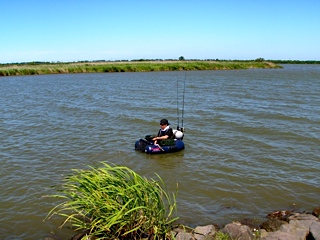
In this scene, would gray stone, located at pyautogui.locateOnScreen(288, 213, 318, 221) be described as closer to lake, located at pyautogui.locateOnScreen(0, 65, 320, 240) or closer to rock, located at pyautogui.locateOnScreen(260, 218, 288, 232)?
rock, located at pyautogui.locateOnScreen(260, 218, 288, 232)

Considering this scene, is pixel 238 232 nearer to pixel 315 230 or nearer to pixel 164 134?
pixel 315 230

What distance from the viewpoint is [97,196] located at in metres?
5.59

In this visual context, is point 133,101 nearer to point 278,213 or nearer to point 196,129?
point 196,129

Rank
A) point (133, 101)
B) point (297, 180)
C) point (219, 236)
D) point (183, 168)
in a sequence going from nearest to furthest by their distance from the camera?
1. point (219, 236)
2. point (297, 180)
3. point (183, 168)
4. point (133, 101)

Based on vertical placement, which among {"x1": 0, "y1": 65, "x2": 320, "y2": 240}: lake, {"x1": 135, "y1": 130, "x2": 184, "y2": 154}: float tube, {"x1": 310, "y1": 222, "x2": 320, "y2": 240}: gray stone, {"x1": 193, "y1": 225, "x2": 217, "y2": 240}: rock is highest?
{"x1": 310, "y1": 222, "x2": 320, "y2": 240}: gray stone

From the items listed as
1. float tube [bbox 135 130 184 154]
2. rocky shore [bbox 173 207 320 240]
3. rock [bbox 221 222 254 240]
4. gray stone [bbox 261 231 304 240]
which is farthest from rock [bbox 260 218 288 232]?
float tube [bbox 135 130 184 154]

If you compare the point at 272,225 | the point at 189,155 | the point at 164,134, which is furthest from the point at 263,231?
the point at 164,134

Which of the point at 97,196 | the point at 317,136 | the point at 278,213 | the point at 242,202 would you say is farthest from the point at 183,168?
the point at 317,136

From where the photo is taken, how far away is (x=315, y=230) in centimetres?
587

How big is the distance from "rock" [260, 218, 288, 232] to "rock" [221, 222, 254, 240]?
0.47 m

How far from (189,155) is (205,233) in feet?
19.1

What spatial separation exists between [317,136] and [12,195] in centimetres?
1149

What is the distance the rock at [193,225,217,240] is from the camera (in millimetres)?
5986

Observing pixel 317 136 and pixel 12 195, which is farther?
pixel 317 136
